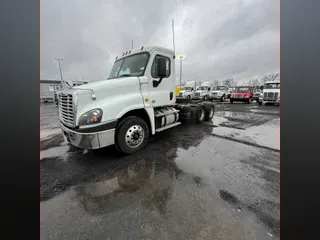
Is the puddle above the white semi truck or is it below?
below

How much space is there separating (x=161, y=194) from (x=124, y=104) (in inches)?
83.7

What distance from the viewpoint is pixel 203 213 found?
1671mm

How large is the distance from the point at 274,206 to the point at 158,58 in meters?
3.96

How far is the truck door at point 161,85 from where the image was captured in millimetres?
3924

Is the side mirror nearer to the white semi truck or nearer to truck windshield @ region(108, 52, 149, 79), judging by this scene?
the white semi truck

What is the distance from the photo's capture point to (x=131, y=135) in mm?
3457

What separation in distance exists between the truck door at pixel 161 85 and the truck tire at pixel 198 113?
1.81 metres

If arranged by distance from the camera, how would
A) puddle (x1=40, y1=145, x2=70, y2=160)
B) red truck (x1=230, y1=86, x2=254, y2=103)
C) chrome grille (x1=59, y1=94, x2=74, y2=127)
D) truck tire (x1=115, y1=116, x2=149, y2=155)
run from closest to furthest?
chrome grille (x1=59, y1=94, x2=74, y2=127), truck tire (x1=115, y1=116, x2=149, y2=155), puddle (x1=40, y1=145, x2=70, y2=160), red truck (x1=230, y1=86, x2=254, y2=103)

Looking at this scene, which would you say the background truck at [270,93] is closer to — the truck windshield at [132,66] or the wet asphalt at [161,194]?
the wet asphalt at [161,194]

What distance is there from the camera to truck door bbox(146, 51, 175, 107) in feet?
12.9

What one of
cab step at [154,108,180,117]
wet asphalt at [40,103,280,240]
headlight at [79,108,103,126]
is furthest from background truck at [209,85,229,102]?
headlight at [79,108,103,126]

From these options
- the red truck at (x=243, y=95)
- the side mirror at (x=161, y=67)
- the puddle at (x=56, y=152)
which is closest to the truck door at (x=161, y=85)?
the side mirror at (x=161, y=67)

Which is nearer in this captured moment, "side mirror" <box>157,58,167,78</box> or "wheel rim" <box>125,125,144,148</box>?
"wheel rim" <box>125,125,144,148</box>

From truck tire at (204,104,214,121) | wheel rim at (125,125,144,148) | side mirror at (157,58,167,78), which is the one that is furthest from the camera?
truck tire at (204,104,214,121)
